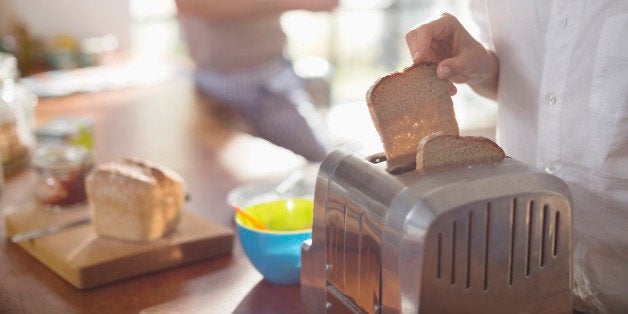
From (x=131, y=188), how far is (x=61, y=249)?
5.9 inches

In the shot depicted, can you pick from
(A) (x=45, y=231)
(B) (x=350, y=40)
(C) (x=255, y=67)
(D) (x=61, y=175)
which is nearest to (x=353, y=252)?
(A) (x=45, y=231)

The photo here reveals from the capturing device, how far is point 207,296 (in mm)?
1114

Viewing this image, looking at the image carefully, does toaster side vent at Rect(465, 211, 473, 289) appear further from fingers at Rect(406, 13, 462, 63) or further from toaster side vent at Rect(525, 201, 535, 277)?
fingers at Rect(406, 13, 462, 63)

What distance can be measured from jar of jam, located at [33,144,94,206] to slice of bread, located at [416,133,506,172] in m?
0.80

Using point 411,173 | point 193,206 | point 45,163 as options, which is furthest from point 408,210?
point 45,163

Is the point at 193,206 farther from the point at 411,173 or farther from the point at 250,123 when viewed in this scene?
the point at 250,123

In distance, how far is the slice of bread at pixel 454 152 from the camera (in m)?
0.86

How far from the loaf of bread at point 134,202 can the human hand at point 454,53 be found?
49 centimetres

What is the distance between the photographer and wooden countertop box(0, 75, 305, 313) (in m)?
1.10

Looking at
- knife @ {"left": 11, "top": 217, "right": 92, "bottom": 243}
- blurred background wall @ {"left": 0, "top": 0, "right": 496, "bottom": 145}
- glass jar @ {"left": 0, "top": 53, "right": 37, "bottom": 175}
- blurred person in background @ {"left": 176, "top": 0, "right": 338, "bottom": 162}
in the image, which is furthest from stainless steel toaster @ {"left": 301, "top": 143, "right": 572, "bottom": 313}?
blurred background wall @ {"left": 0, "top": 0, "right": 496, "bottom": 145}

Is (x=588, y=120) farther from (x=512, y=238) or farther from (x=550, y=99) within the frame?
(x=512, y=238)

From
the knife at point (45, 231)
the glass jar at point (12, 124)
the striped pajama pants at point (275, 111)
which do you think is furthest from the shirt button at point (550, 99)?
the striped pajama pants at point (275, 111)

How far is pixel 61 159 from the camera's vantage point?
4.71ft

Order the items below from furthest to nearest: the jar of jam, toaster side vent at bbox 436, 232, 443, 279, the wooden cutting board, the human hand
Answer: the jar of jam
the wooden cutting board
the human hand
toaster side vent at bbox 436, 232, 443, 279
